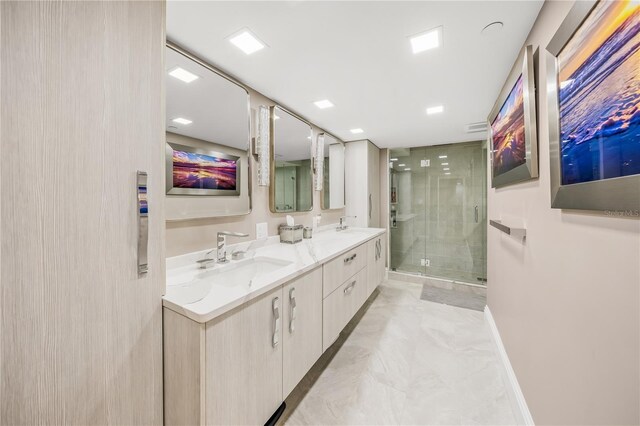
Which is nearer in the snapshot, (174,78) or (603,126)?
(603,126)

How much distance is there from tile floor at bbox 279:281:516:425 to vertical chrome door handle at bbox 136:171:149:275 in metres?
1.25

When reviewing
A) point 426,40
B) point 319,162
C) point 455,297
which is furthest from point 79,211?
point 455,297

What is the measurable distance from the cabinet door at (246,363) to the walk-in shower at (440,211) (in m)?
3.39

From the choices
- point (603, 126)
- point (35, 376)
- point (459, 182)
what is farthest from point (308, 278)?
point (459, 182)

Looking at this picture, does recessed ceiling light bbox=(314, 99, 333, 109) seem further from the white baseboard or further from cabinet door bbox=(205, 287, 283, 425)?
the white baseboard

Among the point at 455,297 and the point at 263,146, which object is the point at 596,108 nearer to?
the point at 263,146

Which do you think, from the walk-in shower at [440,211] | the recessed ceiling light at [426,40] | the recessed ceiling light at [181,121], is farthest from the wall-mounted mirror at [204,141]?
the walk-in shower at [440,211]

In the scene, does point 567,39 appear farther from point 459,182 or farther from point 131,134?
point 459,182

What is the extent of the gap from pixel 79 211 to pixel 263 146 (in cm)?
139

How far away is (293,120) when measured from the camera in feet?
7.81

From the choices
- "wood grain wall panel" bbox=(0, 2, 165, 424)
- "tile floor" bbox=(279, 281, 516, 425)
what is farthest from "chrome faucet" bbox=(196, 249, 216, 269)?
"tile floor" bbox=(279, 281, 516, 425)

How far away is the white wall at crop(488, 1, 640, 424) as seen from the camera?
24.7 inches

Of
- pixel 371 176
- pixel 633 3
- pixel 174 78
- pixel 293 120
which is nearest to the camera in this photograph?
pixel 633 3

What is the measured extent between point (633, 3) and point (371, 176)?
3.11 meters
